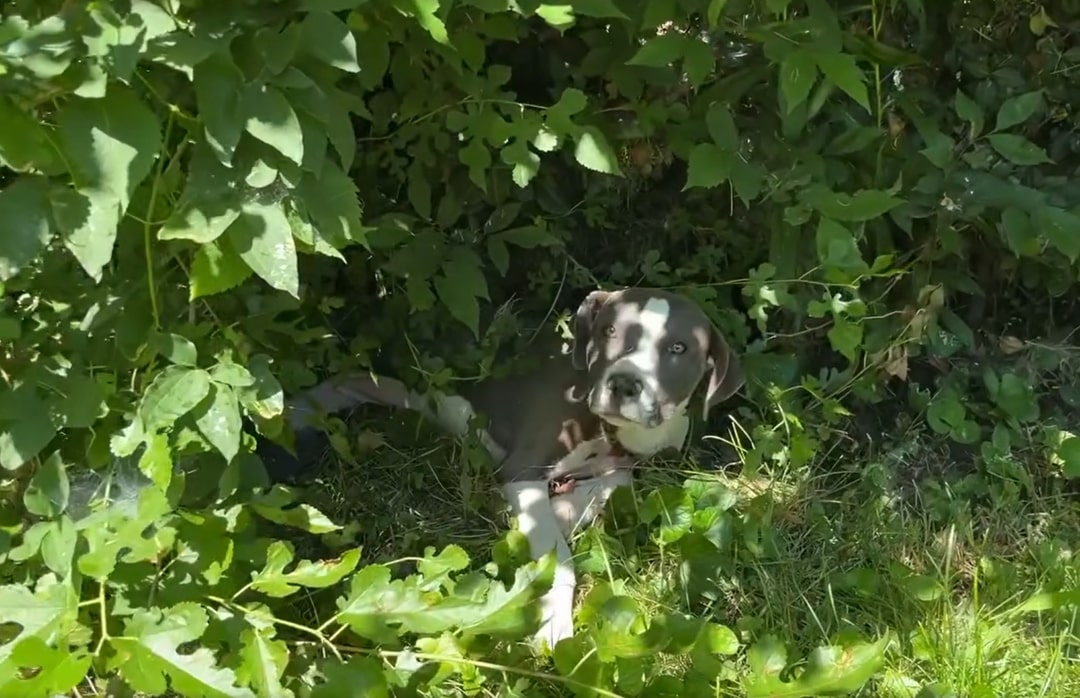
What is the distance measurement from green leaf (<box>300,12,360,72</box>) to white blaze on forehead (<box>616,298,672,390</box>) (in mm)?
1045

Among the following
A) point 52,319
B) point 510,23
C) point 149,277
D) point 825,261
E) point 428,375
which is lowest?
point 428,375

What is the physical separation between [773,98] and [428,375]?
965 millimetres

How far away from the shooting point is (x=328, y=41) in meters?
1.27

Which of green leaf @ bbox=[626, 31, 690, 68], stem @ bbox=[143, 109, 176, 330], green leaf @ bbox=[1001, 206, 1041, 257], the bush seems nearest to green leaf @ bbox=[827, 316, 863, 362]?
the bush

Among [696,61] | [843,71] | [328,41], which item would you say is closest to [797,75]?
[843,71]

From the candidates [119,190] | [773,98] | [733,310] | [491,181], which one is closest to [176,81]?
[119,190]

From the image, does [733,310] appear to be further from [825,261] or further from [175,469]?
[175,469]

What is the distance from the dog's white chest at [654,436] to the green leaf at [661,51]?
844 mm

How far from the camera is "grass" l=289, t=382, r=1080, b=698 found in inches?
75.4

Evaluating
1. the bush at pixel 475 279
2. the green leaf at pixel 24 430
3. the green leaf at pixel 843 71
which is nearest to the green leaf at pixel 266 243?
the bush at pixel 475 279

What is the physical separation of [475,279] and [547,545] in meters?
0.58

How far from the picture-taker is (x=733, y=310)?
A: 7.99ft

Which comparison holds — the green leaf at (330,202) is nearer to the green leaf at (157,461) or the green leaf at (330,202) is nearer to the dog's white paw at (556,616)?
the green leaf at (157,461)

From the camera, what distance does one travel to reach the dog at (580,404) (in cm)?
214
